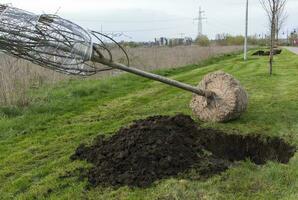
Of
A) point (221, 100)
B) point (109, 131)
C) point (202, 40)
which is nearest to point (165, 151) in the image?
point (109, 131)

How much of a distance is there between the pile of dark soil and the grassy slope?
0.21 m

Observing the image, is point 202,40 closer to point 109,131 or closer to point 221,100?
point 221,100

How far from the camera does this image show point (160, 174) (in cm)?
491

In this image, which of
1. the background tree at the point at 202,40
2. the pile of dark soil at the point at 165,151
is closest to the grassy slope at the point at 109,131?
the pile of dark soil at the point at 165,151

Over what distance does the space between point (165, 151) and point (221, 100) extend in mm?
2479

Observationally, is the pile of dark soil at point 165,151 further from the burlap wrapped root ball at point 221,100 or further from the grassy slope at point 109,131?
the burlap wrapped root ball at point 221,100

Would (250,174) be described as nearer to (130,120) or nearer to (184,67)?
(130,120)

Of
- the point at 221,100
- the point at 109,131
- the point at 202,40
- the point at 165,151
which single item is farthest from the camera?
the point at 202,40

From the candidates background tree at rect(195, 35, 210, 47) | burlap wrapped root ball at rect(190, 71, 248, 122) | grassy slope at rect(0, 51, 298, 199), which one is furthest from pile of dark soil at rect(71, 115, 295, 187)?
background tree at rect(195, 35, 210, 47)

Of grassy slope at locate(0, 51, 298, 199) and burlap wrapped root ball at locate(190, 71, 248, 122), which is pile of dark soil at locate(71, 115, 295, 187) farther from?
burlap wrapped root ball at locate(190, 71, 248, 122)

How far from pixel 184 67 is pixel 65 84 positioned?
9143 millimetres

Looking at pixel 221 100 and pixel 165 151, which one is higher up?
pixel 221 100

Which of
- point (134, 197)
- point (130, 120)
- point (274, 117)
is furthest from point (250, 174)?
point (130, 120)

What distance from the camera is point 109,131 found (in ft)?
24.2
